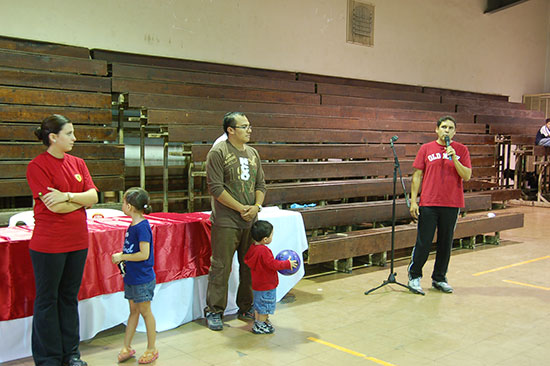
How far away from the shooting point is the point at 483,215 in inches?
322

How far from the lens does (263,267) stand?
4.00 metres

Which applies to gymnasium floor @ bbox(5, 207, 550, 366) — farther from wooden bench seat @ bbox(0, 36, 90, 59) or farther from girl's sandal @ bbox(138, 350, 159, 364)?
wooden bench seat @ bbox(0, 36, 90, 59)

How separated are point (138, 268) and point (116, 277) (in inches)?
22.6

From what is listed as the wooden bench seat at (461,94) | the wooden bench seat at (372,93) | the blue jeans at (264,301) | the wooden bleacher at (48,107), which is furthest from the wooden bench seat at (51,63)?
the wooden bench seat at (461,94)

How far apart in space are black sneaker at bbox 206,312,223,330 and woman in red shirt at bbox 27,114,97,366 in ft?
3.52

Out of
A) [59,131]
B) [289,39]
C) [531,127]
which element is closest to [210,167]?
[59,131]

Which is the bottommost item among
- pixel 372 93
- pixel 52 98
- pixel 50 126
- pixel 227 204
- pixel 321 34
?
pixel 227 204

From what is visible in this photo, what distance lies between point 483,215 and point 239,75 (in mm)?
4553

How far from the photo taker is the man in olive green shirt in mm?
4152

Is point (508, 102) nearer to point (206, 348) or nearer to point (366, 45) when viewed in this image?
point (366, 45)

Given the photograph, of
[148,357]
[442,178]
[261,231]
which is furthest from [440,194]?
[148,357]

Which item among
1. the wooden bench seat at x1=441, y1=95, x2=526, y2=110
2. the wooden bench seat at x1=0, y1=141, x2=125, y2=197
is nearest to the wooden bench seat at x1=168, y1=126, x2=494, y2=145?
the wooden bench seat at x1=0, y1=141, x2=125, y2=197

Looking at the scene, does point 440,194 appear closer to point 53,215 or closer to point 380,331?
point 380,331

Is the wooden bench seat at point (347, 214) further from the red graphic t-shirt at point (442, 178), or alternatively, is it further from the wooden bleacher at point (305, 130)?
the red graphic t-shirt at point (442, 178)
